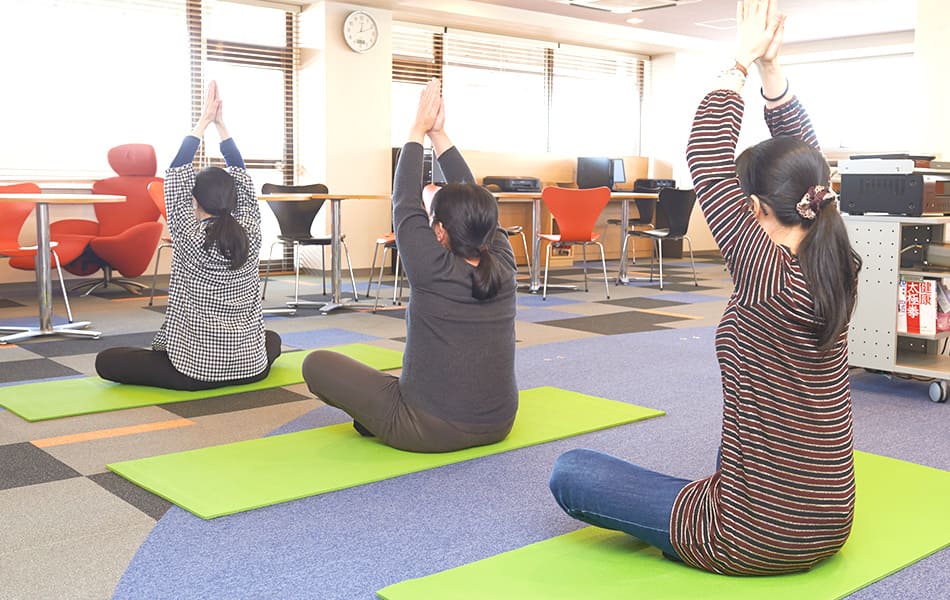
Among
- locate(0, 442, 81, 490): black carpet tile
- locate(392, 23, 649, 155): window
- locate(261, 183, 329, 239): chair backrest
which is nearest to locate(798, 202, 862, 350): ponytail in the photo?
locate(0, 442, 81, 490): black carpet tile

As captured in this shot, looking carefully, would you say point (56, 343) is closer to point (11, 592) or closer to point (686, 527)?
point (11, 592)

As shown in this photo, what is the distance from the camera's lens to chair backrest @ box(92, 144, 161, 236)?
7.49 m

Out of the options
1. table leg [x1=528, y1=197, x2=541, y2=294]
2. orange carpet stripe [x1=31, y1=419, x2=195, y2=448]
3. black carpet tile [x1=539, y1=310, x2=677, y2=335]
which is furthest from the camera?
table leg [x1=528, y1=197, x2=541, y2=294]

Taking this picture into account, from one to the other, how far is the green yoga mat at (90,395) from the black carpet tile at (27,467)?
39 cm

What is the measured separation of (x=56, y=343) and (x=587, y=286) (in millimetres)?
4485

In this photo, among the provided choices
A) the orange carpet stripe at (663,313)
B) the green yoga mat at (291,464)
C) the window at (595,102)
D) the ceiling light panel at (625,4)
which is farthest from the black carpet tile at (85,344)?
the window at (595,102)

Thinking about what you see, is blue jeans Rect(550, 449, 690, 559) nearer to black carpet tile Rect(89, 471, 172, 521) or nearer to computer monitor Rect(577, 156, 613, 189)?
black carpet tile Rect(89, 471, 172, 521)

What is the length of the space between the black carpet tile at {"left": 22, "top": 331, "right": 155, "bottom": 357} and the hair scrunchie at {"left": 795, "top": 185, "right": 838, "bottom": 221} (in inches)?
155

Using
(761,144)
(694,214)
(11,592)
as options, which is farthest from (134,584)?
(694,214)

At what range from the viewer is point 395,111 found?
380 inches

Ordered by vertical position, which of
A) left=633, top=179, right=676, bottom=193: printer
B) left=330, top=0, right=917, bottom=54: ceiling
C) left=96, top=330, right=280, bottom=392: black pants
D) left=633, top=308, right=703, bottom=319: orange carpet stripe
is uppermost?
left=330, top=0, right=917, bottom=54: ceiling

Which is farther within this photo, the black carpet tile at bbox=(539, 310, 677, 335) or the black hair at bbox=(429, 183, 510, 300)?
the black carpet tile at bbox=(539, 310, 677, 335)

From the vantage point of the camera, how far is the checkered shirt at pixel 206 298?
12.2 feet

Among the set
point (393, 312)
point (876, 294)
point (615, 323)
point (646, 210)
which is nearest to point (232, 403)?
point (876, 294)
